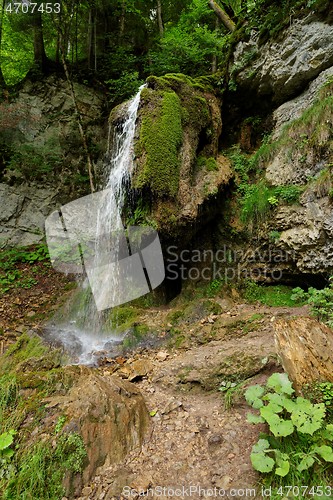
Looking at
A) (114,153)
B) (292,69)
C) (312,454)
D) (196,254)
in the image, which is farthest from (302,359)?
(292,69)

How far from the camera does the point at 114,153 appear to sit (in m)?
7.18

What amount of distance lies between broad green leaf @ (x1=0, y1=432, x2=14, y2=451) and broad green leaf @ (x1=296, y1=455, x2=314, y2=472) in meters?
2.20

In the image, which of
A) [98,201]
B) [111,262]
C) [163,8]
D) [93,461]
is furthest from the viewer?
[163,8]

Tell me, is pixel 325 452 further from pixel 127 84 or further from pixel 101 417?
pixel 127 84

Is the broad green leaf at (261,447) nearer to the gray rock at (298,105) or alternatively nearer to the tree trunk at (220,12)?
the gray rock at (298,105)

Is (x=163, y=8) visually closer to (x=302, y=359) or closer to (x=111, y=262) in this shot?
(x=111, y=262)

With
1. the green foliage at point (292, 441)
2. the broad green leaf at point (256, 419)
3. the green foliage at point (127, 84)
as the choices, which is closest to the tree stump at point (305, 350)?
the green foliage at point (292, 441)

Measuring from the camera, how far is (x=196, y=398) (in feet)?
10.6

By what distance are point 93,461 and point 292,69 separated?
810cm

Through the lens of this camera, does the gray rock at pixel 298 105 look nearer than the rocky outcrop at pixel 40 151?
Yes

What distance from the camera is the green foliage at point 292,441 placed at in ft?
6.29

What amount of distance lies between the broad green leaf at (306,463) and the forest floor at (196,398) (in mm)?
342

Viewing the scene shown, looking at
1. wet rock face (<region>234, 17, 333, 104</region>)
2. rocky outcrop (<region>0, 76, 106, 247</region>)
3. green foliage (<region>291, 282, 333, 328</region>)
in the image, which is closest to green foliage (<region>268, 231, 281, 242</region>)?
green foliage (<region>291, 282, 333, 328</region>)

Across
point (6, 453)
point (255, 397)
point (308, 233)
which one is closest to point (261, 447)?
point (255, 397)
